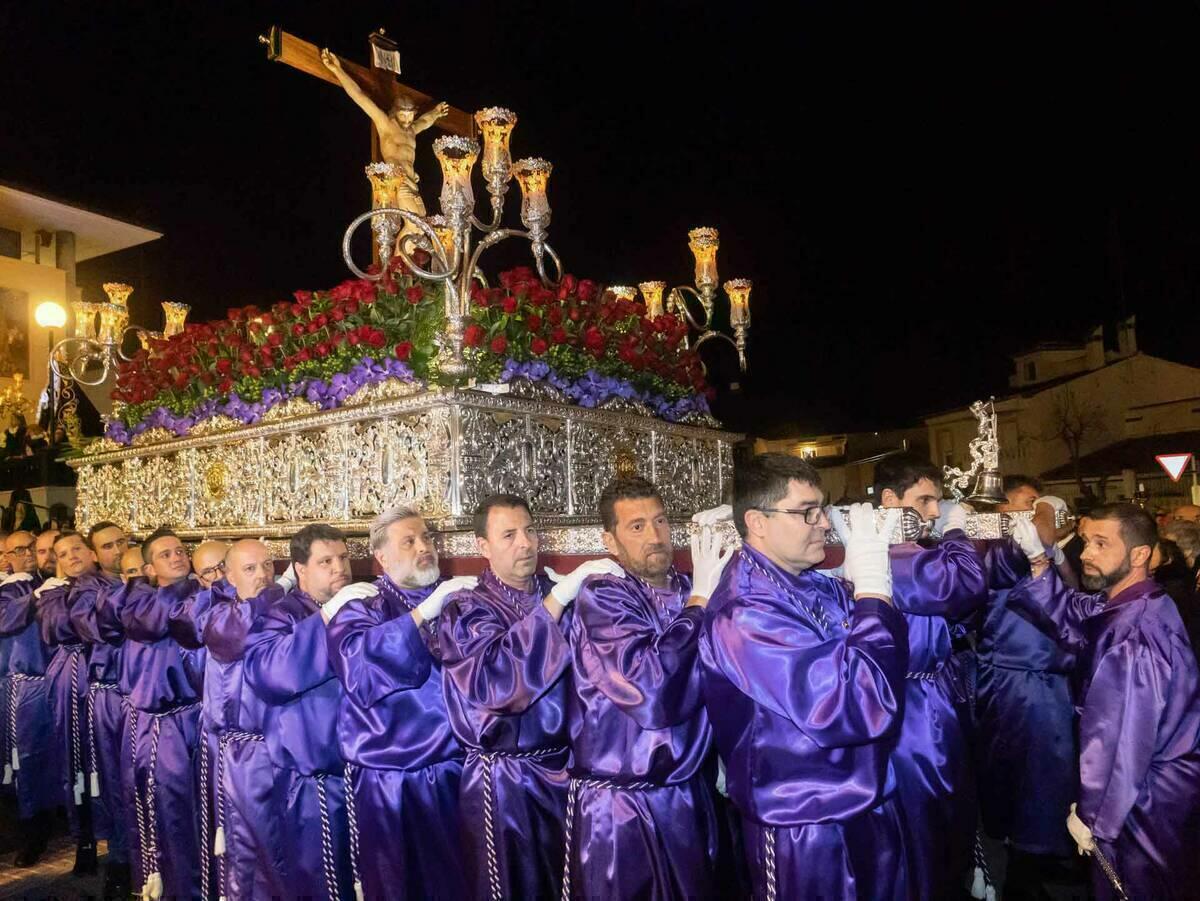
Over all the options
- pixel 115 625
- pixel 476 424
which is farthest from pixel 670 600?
pixel 115 625

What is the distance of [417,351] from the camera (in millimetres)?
5363

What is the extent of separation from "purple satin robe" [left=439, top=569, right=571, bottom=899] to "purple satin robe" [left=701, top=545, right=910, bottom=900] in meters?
0.96

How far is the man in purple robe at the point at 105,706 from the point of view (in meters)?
6.50

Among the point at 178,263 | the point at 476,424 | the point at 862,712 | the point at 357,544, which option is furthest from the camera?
the point at 178,263

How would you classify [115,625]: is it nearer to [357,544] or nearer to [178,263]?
[357,544]

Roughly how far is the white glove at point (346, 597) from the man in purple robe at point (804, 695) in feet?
6.01

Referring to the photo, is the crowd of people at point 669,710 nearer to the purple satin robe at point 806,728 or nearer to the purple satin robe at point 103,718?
the purple satin robe at point 806,728

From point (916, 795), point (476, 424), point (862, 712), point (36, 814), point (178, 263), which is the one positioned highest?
point (178, 263)

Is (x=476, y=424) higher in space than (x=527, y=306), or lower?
lower

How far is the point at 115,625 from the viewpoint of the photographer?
617cm

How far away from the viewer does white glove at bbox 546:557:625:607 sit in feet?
11.8

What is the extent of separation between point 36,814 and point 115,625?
7.66 ft

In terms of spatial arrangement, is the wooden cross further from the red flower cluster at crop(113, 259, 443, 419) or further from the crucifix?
the red flower cluster at crop(113, 259, 443, 419)

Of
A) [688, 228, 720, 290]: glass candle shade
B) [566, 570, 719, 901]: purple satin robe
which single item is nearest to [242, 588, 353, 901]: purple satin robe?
[566, 570, 719, 901]: purple satin robe
